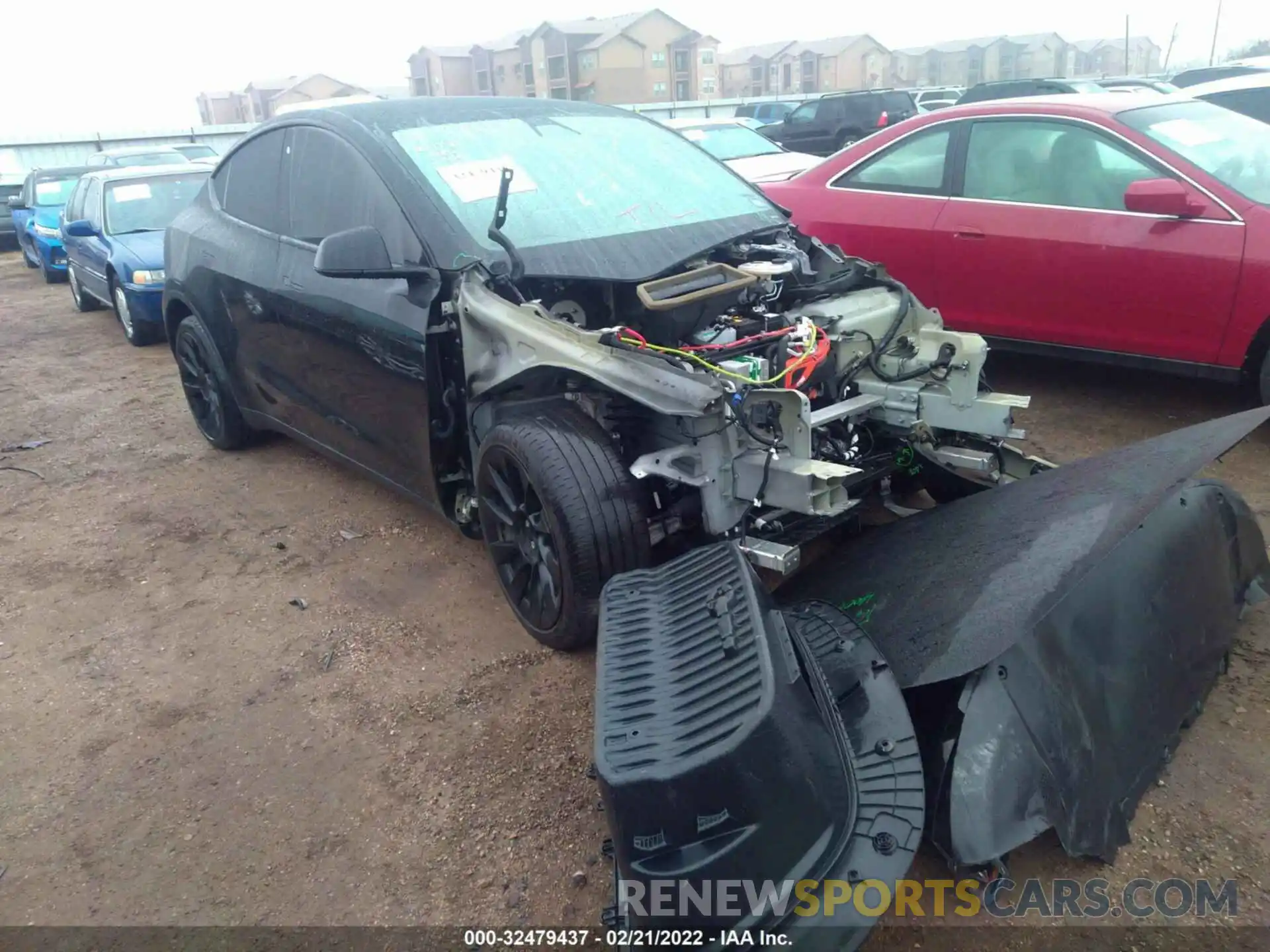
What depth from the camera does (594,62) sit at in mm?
51281

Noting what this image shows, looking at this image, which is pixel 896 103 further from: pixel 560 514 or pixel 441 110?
pixel 560 514

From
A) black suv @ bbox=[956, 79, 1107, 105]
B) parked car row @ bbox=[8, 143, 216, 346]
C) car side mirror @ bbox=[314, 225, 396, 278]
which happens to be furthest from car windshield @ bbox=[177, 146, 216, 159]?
car side mirror @ bbox=[314, 225, 396, 278]

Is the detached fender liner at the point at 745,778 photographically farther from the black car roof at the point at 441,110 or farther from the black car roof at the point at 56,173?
the black car roof at the point at 56,173

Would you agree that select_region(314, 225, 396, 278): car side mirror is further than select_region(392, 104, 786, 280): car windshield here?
No

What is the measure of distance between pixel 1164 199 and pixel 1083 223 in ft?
1.32

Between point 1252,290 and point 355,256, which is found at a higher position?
point 355,256

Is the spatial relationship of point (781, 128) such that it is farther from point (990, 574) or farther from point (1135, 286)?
point (990, 574)

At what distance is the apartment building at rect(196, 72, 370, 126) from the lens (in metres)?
57.7

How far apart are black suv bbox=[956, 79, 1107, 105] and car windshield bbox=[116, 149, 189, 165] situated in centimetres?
1075

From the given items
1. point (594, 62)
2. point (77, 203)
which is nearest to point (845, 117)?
point (77, 203)

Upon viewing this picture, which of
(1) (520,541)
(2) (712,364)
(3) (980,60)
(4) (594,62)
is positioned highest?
(4) (594,62)

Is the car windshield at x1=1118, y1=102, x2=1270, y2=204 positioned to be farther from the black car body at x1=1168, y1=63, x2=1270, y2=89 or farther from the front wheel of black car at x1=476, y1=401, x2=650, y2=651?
the black car body at x1=1168, y1=63, x2=1270, y2=89

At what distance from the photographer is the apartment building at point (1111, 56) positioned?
67.6 metres

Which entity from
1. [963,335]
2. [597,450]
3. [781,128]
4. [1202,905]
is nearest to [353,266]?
[597,450]
